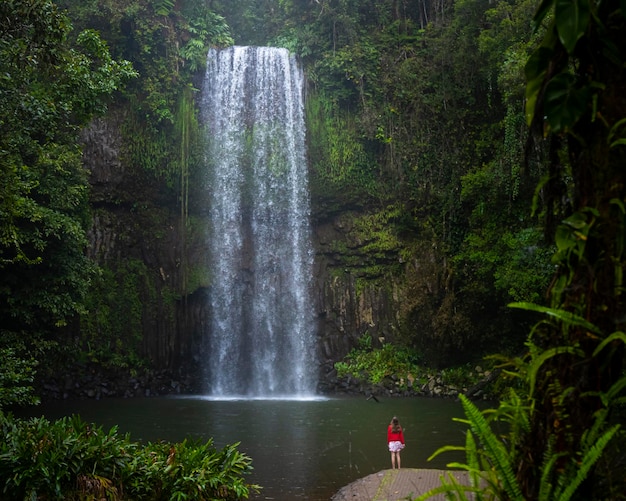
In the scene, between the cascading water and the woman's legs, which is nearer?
the woman's legs

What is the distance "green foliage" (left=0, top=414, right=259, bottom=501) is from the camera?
19.7ft

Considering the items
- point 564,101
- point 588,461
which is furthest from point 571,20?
point 588,461

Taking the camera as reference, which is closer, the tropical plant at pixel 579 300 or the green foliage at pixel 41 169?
→ the tropical plant at pixel 579 300

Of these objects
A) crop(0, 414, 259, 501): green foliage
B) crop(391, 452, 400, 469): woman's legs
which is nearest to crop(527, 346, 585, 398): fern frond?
crop(0, 414, 259, 501): green foliage

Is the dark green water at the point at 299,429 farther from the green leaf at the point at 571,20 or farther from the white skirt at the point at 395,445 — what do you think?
the green leaf at the point at 571,20

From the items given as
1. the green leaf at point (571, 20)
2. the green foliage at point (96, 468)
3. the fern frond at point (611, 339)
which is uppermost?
the green leaf at point (571, 20)

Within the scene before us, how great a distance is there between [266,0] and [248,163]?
30.8ft

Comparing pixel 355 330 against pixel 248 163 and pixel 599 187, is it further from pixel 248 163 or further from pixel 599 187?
pixel 599 187

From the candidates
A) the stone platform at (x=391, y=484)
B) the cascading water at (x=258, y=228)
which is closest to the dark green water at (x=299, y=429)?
the stone platform at (x=391, y=484)

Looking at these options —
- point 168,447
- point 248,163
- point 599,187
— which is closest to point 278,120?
point 248,163

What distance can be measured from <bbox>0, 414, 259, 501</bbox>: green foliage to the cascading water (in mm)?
14982

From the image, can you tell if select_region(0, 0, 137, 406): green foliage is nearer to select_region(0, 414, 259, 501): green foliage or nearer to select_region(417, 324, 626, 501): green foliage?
select_region(0, 414, 259, 501): green foliage

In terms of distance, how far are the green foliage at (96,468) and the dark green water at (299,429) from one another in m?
1.22

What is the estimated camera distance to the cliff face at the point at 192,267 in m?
22.8
